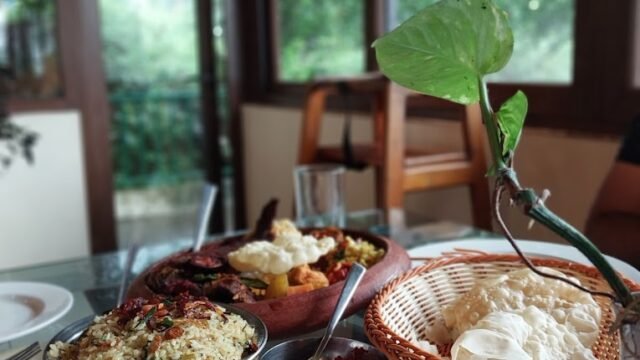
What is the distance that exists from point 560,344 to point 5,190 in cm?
251

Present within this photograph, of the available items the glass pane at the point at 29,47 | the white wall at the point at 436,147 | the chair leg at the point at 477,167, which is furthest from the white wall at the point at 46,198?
the chair leg at the point at 477,167

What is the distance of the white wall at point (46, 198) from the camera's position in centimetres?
257

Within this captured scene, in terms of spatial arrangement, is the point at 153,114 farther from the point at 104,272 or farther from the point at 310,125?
the point at 104,272

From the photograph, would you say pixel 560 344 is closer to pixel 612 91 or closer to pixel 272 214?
pixel 272 214

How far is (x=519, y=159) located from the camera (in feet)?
5.57

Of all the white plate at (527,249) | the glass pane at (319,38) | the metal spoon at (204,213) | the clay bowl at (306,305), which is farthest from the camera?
the glass pane at (319,38)

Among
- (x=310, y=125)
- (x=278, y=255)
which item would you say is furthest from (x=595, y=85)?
(x=278, y=255)

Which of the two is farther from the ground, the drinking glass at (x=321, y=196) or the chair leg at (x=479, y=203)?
the drinking glass at (x=321, y=196)

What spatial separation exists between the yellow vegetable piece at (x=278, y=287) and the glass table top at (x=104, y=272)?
0.05m

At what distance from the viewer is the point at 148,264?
105 centimetres

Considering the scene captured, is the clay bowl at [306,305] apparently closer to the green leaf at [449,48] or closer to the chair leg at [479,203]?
the green leaf at [449,48]

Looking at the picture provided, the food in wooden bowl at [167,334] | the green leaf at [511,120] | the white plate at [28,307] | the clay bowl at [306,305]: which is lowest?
the white plate at [28,307]

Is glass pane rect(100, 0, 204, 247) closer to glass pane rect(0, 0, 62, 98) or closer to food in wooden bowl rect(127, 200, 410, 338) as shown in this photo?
glass pane rect(0, 0, 62, 98)

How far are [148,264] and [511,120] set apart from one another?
2.44ft
